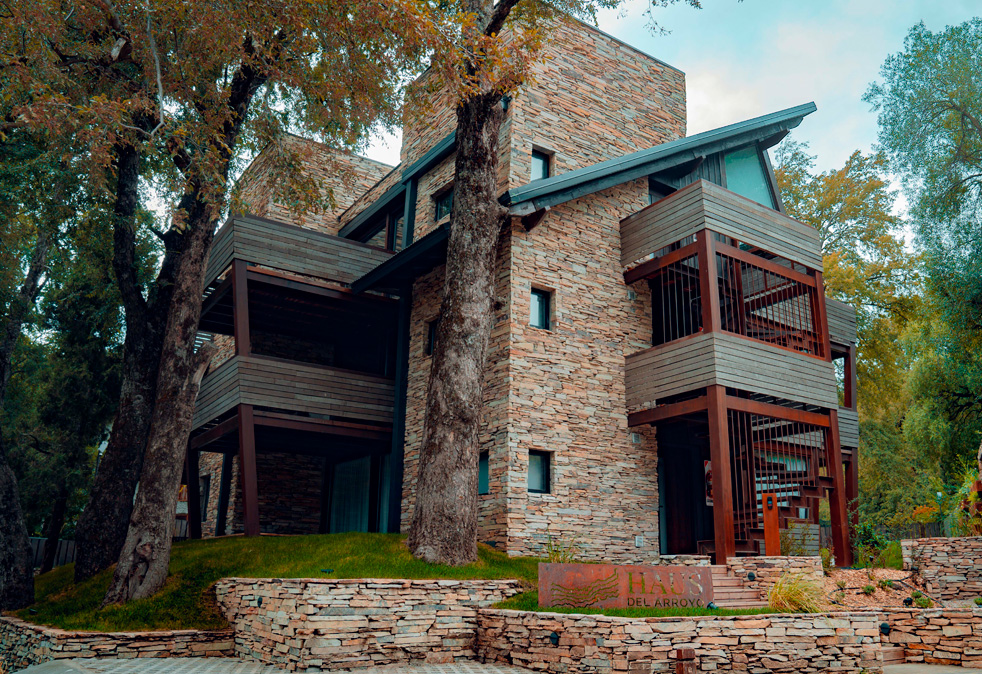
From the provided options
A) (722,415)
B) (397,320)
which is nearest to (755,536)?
(722,415)

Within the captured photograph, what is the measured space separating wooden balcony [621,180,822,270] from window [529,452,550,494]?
4.29m

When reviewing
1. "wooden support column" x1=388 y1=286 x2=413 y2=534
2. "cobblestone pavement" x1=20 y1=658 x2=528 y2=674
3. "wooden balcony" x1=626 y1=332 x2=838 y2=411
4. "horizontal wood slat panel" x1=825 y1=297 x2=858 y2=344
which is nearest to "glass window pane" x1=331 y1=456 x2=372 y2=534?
"wooden support column" x1=388 y1=286 x2=413 y2=534

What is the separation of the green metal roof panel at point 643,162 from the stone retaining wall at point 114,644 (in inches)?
300

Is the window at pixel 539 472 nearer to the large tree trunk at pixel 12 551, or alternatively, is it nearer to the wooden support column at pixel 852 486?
the wooden support column at pixel 852 486

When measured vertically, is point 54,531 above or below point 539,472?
below

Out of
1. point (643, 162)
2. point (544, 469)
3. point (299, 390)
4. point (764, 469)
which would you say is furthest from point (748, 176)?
point (299, 390)

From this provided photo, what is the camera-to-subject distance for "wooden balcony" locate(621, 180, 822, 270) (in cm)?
1259

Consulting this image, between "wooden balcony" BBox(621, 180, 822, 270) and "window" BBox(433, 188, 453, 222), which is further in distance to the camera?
"window" BBox(433, 188, 453, 222)

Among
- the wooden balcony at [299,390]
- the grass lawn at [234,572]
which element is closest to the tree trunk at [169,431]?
the grass lawn at [234,572]

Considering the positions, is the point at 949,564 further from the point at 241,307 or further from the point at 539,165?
the point at 241,307

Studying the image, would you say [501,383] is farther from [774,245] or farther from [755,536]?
[774,245]

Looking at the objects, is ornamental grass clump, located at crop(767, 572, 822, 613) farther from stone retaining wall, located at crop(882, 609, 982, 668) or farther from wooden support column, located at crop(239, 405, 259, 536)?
wooden support column, located at crop(239, 405, 259, 536)

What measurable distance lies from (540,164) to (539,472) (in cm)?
615

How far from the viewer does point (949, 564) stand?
38.9ft
